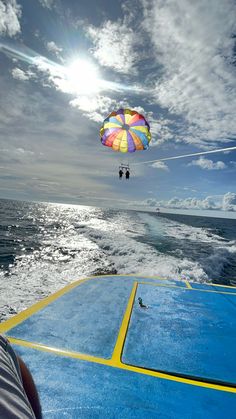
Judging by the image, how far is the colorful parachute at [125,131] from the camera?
41.0ft

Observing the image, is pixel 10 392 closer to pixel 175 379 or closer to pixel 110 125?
pixel 175 379

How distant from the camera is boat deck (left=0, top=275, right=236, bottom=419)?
8.92 ft

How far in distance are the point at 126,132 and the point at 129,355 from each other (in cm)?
1187

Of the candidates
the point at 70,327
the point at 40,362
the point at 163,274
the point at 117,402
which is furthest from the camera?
the point at 163,274

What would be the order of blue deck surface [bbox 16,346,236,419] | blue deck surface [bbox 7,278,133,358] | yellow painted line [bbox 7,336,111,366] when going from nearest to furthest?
blue deck surface [bbox 16,346,236,419] < yellow painted line [bbox 7,336,111,366] < blue deck surface [bbox 7,278,133,358]

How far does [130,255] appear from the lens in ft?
57.0

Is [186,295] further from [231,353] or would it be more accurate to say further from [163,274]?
[163,274]

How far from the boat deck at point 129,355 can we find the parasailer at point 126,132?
29.2 ft

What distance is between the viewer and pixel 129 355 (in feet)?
11.7

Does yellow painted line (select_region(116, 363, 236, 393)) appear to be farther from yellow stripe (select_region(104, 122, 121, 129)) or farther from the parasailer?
yellow stripe (select_region(104, 122, 121, 129))

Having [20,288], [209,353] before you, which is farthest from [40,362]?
[20,288]

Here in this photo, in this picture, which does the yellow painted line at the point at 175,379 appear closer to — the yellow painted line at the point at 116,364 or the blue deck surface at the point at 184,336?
the yellow painted line at the point at 116,364

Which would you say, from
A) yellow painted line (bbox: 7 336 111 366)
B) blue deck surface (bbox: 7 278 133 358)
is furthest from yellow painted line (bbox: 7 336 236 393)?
blue deck surface (bbox: 7 278 133 358)

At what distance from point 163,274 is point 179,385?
34.2ft
